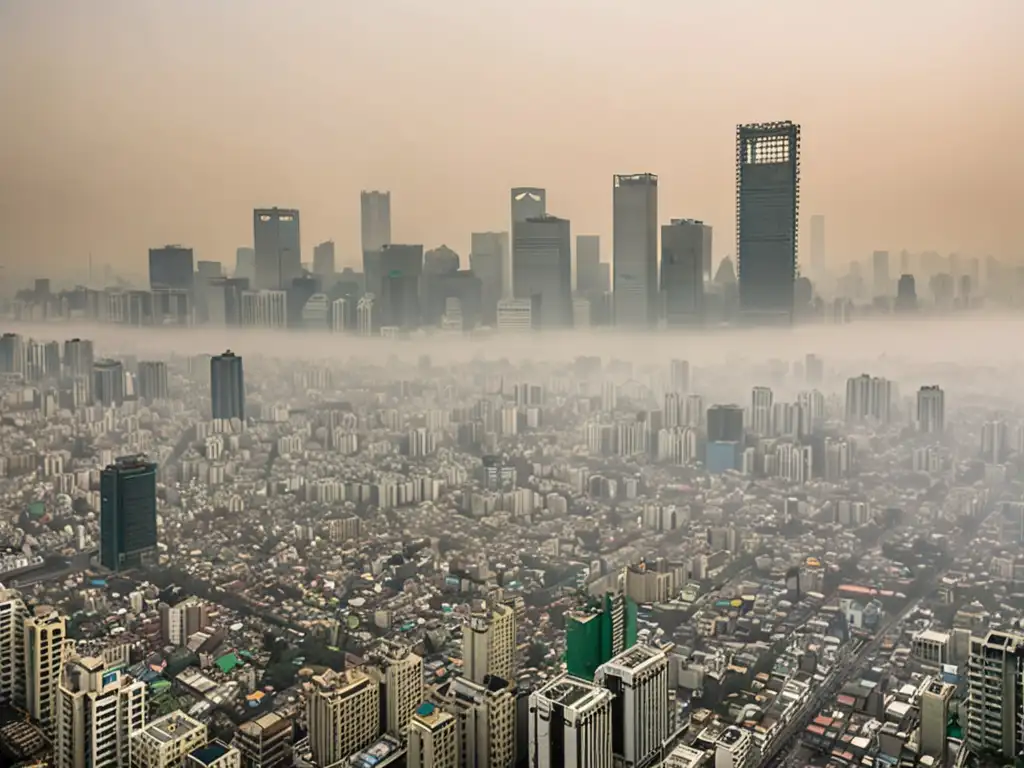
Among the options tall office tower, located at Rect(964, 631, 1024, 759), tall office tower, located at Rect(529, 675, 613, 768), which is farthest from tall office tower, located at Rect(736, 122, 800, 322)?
tall office tower, located at Rect(529, 675, 613, 768)

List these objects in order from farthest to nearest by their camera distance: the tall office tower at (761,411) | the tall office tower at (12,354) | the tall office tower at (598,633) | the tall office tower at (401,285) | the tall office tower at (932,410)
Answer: the tall office tower at (12,354), the tall office tower at (401,285), the tall office tower at (761,411), the tall office tower at (932,410), the tall office tower at (598,633)

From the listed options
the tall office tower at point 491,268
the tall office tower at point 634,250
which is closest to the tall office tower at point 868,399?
the tall office tower at point 634,250

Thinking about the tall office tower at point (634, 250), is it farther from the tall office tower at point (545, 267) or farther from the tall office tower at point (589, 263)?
the tall office tower at point (545, 267)

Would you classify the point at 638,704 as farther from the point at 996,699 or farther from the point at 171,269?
the point at 171,269

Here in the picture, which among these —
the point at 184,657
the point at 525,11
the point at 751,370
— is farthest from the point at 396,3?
the point at 184,657

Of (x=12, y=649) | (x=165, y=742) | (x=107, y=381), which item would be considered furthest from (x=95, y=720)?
(x=107, y=381)

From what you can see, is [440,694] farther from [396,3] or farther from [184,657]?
[396,3]

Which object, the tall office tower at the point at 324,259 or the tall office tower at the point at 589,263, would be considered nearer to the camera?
the tall office tower at the point at 589,263
